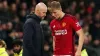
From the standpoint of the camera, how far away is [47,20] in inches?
712

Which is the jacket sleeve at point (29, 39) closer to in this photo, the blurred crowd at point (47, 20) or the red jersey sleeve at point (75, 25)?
the red jersey sleeve at point (75, 25)

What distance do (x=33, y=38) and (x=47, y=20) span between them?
8.41 metres

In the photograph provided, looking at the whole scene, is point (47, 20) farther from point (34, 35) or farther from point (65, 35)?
point (34, 35)

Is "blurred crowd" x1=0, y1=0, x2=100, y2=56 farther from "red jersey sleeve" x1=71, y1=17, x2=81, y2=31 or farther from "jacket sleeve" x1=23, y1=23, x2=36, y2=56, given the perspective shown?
"jacket sleeve" x1=23, y1=23, x2=36, y2=56

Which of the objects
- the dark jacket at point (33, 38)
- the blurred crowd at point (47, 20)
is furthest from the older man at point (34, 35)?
the blurred crowd at point (47, 20)

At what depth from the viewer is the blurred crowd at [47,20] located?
15.9m

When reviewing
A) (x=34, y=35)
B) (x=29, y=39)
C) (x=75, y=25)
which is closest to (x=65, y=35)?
(x=75, y=25)

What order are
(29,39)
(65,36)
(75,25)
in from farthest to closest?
(65,36) < (75,25) < (29,39)

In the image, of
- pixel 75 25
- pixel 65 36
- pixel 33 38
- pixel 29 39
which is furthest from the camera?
pixel 65 36

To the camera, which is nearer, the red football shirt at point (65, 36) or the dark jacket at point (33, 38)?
the dark jacket at point (33, 38)

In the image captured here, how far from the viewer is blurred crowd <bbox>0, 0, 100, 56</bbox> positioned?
1591 centimetres

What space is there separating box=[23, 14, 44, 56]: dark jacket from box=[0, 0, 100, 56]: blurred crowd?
3.82 meters

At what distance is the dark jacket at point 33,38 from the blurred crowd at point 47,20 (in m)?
3.82

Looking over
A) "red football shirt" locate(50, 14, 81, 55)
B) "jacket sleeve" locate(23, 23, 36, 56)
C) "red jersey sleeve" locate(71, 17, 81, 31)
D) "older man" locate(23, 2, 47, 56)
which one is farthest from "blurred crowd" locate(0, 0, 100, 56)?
"jacket sleeve" locate(23, 23, 36, 56)
